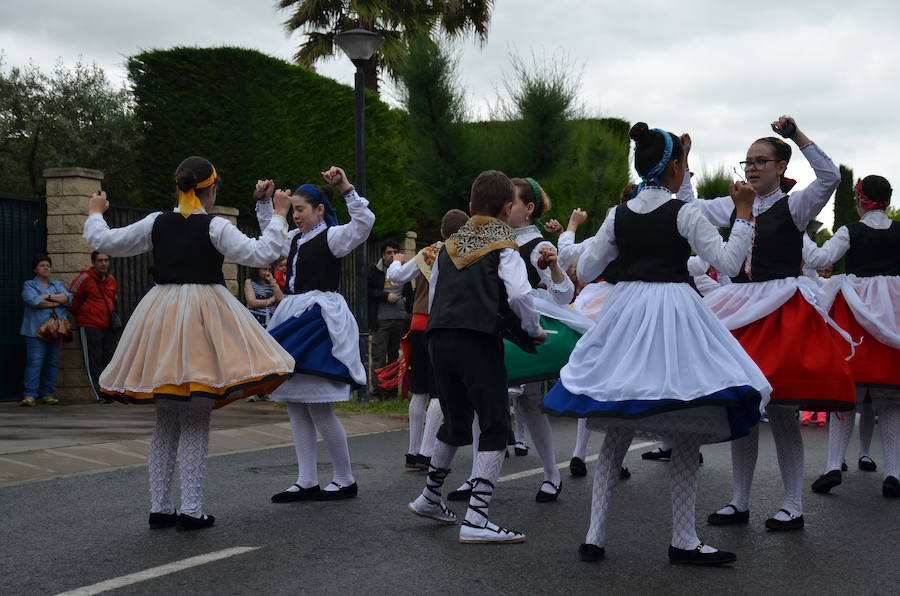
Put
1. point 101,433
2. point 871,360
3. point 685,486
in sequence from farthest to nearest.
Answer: point 101,433, point 871,360, point 685,486

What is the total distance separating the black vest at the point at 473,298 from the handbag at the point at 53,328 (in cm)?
880

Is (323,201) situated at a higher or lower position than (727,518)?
higher

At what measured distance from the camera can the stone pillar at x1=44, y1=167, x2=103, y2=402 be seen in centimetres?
1399

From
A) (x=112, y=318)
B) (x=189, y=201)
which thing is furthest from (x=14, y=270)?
(x=189, y=201)

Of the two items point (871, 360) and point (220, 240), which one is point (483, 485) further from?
point (871, 360)

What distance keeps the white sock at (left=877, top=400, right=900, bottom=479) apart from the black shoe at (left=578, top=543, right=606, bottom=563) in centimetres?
311

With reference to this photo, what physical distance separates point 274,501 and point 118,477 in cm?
172

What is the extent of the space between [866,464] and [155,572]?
19.5 ft

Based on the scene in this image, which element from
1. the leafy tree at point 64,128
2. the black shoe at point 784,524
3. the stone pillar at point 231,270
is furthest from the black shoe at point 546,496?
the leafy tree at point 64,128

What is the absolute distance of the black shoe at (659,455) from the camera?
9.26 meters

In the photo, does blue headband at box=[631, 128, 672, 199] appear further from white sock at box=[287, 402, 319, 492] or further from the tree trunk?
the tree trunk

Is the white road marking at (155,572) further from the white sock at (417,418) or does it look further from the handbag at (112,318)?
the handbag at (112,318)

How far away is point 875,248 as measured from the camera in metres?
7.89

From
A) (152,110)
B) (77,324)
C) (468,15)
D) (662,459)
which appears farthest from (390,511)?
(468,15)
